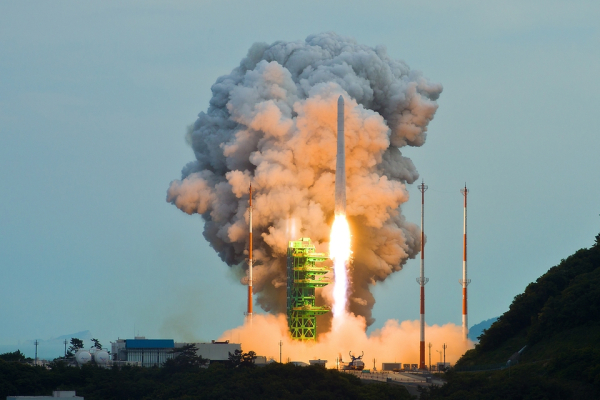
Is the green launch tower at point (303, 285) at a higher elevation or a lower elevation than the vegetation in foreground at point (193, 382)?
higher

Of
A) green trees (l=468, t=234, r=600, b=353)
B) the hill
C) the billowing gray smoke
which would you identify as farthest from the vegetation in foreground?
the billowing gray smoke

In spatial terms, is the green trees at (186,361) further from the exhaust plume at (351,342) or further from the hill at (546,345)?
the hill at (546,345)

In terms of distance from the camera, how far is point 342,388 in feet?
290

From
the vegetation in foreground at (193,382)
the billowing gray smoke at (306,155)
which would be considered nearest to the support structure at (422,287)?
the billowing gray smoke at (306,155)

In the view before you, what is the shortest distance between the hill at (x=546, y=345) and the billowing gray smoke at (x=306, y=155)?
69.5 ft

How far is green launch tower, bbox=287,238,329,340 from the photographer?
365 feet

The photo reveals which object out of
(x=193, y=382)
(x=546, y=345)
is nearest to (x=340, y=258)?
(x=193, y=382)

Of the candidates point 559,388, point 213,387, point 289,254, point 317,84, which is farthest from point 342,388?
point 317,84

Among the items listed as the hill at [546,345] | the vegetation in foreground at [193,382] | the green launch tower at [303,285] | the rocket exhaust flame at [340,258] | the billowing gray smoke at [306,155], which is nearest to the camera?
the hill at [546,345]

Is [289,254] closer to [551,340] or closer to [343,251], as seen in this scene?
[343,251]

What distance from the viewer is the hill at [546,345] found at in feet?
248

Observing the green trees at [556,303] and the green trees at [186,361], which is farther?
the green trees at [186,361]

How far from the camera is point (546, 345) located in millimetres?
85188

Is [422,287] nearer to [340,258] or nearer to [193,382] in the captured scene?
[340,258]
